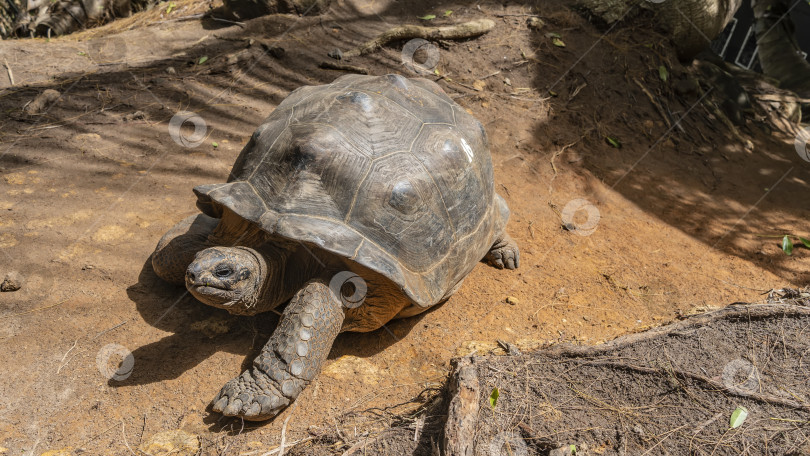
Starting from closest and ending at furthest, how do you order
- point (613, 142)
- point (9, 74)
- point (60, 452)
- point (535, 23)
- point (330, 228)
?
point (60, 452), point (330, 228), point (9, 74), point (613, 142), point (535, 23)

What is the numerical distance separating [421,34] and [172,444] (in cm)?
607

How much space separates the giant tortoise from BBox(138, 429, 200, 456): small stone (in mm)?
232

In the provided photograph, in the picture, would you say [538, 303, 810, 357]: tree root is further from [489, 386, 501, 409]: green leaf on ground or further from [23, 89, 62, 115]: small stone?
[23, 89, 62, 115]: small stone

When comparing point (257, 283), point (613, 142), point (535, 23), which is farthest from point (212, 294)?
point (535, 23)

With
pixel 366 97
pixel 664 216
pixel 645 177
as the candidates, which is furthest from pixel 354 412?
pixel 645 177

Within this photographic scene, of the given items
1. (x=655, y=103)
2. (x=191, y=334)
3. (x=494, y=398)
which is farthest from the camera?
(x=655, y=103)

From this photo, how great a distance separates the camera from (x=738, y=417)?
2336mm

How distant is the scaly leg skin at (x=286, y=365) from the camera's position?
275 centimetres

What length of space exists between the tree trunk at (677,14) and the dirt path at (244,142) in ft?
1.00

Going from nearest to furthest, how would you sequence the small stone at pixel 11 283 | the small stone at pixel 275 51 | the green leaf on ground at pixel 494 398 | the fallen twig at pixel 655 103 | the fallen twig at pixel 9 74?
the green leaf on ground at pixel 494 398 → the small stone at pixel 11 283 → the fallen twig at pixel 9 74 → the small stone at pixel 275 51 → the fallen twig at pixel 655 103

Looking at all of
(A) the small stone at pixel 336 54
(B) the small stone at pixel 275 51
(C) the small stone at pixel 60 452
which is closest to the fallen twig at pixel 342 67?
(A) the small stone at pixel 336 54

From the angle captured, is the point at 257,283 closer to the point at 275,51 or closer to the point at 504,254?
the point at 504,254

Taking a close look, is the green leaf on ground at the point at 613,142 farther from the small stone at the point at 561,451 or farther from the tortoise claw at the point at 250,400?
the tortoise claw at the point at 250,400

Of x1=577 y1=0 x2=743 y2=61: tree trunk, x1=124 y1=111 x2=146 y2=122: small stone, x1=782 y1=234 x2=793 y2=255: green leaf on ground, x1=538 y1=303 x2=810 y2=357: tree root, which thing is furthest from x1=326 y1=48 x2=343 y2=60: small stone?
x1=782 y1=234 x2=793 y2=255: green leaf on ground
